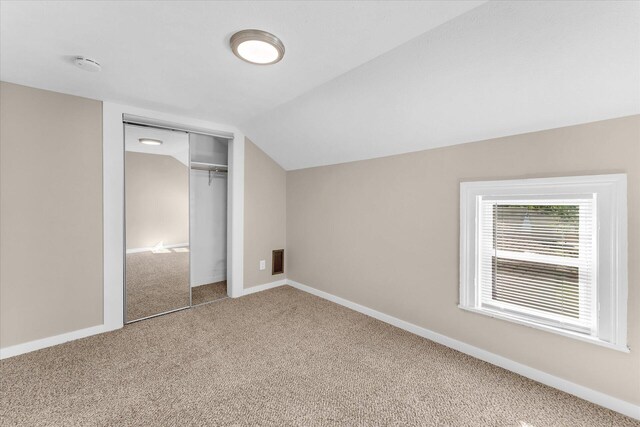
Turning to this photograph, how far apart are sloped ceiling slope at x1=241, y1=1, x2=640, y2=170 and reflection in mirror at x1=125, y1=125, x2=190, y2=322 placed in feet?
5.14

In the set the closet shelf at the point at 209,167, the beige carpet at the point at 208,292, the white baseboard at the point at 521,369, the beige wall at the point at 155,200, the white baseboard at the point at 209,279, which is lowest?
the white baseboard at the point at 521,369

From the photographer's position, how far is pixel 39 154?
233 centimetres

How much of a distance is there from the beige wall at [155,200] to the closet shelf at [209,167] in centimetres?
20

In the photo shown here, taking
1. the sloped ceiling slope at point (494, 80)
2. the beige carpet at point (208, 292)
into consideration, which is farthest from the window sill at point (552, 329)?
the beige carpet at point (208, 292)

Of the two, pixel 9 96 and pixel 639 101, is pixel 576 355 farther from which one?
pixel 9 96

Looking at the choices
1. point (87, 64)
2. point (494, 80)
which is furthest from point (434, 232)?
point (87, 64)

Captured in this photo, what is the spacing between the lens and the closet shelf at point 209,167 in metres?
3.37

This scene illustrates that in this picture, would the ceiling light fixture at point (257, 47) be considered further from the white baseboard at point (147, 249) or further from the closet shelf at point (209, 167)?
the white baseboard at point (147, 249)

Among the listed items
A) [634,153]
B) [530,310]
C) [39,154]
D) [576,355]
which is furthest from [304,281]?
[634,153]

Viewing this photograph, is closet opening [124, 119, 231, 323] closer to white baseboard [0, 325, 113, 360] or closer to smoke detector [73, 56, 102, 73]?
white baseboard [0, 325, 113, 360]

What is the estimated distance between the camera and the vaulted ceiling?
1.35 meters

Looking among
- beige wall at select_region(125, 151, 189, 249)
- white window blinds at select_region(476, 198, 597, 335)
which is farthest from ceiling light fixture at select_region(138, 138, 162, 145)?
white window blinds at select_region(476, 198, 597, 335)

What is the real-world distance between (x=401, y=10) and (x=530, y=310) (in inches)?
88.6

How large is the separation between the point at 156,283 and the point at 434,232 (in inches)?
122
